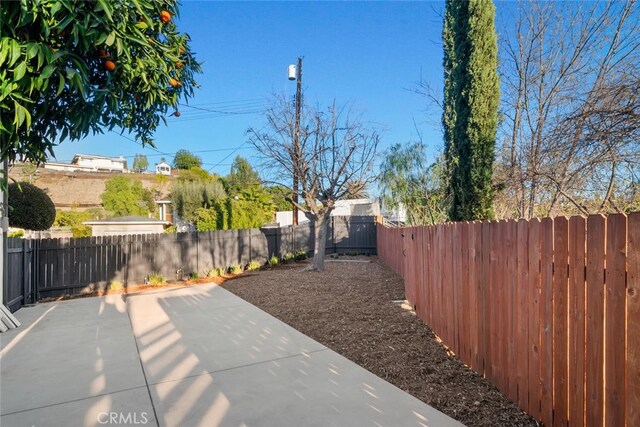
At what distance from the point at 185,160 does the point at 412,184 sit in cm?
5693

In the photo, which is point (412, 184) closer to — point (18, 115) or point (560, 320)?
point (560, 320)

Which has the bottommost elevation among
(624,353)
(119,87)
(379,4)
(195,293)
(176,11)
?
(195,293)

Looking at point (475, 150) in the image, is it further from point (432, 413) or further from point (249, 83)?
point (249, 83)

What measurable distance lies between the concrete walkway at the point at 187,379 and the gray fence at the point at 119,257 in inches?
79.0

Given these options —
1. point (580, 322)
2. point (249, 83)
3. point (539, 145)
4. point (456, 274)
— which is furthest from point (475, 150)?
point (249, 83)

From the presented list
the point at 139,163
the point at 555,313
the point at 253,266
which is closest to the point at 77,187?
the point at 139,163

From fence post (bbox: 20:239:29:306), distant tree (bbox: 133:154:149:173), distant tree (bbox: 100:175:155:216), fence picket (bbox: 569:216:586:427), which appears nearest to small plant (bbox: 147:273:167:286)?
fence post (bbox: 20:239:29:306)

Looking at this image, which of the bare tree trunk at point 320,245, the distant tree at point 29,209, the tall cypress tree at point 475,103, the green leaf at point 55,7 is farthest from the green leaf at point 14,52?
the bare tree trunk at point 320,245

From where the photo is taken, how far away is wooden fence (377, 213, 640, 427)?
5.96 ft

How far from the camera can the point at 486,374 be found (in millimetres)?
3252

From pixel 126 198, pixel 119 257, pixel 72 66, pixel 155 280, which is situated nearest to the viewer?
pixel 72 66

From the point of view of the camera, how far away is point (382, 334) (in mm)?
4660

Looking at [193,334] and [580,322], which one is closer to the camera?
[580,322]

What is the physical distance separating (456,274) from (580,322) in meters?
1.85
